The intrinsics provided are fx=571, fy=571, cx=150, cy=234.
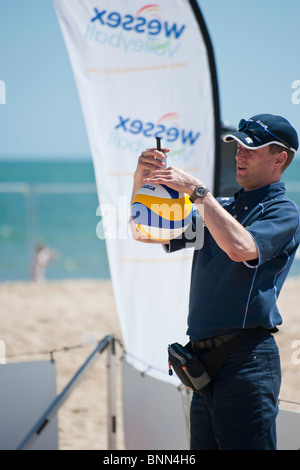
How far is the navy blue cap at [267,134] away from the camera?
6.47 ft

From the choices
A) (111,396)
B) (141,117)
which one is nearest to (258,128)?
(141,117)

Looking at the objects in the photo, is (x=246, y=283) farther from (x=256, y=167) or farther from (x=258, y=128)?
(x=258, y=128)

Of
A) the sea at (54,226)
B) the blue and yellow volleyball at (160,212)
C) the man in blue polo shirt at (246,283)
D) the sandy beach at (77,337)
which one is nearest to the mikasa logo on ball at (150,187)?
the blue and yellow volleyball at (160,212)

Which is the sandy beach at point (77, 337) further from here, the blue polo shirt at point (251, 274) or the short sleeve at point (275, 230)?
the short sleeve at point (275, 230)

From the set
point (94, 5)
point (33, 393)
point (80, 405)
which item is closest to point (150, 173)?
point (94, 5)

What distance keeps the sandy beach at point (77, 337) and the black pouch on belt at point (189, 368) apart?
3.23 ft

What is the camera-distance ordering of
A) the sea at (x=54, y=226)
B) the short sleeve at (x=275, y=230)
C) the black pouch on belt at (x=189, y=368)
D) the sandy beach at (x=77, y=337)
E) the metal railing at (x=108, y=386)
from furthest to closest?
1. the sea at (x=54, y=226)
2. the sandy beach at (x=77, y=337)
3. the metal railing at (x=108, y=386)
4. the black pouch on belt at (x=189, y=368)
5. the short sleeve at (x=275, y=230)

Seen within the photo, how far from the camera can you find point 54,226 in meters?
29.0

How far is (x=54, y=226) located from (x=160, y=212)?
27.3m

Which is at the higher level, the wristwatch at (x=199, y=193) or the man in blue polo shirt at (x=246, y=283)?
the wristwatch at (x=199, y=193)

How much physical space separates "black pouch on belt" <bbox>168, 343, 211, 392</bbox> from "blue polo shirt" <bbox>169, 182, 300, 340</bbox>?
Answer: 0.07m
